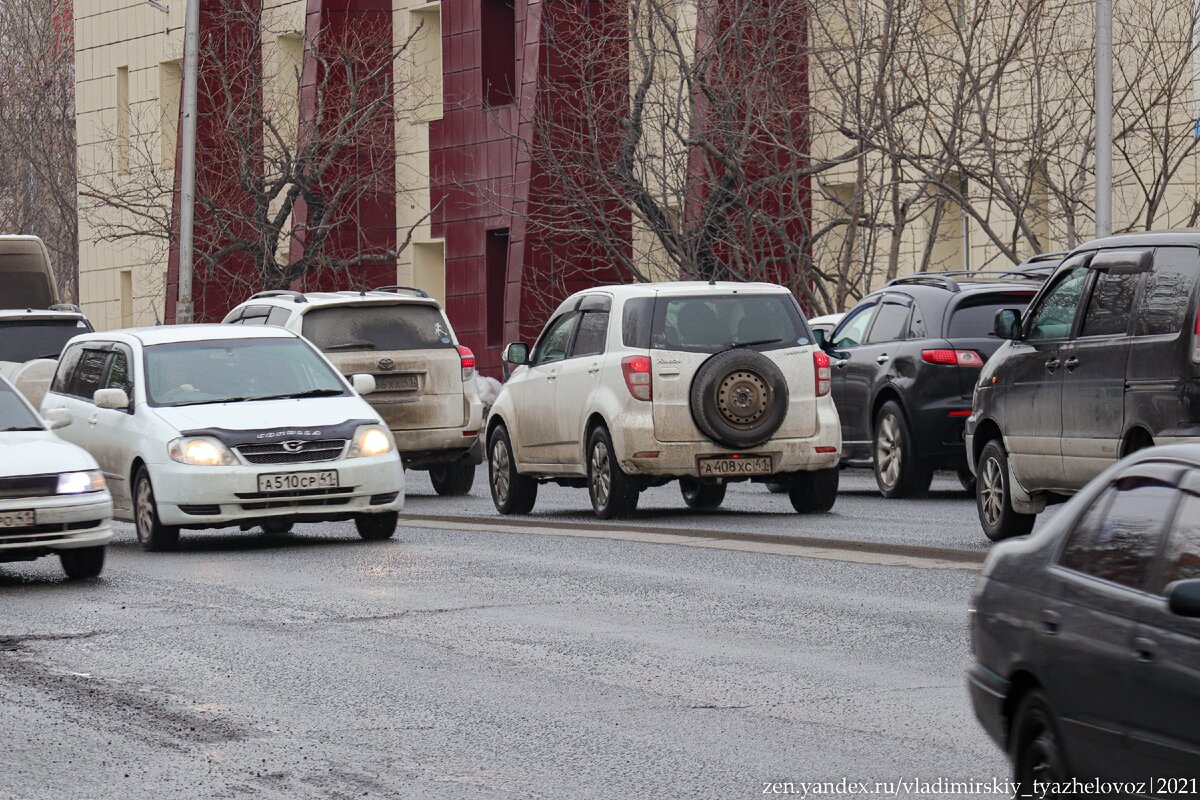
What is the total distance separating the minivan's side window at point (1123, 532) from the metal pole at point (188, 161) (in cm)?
3252

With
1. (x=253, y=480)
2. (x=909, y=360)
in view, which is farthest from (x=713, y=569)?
(x=909, y=360)

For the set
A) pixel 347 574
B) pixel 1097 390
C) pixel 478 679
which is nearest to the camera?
pixel 478 679

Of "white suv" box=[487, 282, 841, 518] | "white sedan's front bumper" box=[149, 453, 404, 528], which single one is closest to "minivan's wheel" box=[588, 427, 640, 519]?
"white suv" box=[487, 282, 841, 518]

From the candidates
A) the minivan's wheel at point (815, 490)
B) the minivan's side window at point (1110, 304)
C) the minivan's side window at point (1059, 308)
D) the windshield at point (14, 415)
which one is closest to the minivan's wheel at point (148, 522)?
the windshield at point (14, 415)

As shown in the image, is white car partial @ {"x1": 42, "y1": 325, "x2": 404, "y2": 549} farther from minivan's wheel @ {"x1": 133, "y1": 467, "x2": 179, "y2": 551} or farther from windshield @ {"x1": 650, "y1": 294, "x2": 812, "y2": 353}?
windshield @ {"x1": 650, "y1": 294, "x2": 812, "y2": 353}

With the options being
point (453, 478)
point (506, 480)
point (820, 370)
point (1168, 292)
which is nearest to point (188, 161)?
point (453, 478)

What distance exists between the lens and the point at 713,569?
1417 centimetres

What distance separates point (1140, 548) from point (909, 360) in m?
14.0

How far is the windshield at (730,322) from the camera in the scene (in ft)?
59.0

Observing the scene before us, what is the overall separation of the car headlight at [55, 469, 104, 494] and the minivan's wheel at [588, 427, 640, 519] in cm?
481

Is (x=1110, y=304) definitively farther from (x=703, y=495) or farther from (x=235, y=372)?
(x=703, y=495)

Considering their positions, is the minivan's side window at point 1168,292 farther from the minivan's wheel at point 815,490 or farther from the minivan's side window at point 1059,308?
the minivan's wheel at point 815,490

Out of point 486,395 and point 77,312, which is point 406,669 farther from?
point 486,395

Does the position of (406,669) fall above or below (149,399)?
below
